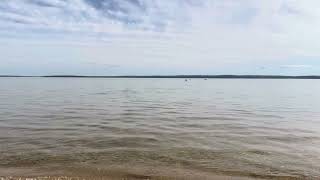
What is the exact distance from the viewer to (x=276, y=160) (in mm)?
15906

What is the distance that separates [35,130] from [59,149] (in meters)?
5.96

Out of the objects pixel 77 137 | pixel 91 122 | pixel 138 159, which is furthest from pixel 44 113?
pixel 138 159

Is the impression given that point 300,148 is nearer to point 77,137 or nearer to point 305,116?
point 77,137

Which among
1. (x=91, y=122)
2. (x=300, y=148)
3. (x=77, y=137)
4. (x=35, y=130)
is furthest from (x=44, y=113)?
(x=300, y=148)

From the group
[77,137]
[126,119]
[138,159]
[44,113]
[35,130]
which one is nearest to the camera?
[138,159]

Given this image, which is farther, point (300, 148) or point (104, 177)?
point (300, 148)

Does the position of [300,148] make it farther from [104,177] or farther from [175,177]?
[104,177]

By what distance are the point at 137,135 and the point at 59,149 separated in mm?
5016

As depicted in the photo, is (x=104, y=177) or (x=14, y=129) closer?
(x=104, y=177)

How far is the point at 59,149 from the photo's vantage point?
17.3 meters

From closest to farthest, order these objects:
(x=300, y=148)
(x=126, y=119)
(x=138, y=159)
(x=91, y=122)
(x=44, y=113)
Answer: (x=138, y=159)
(x=300, y=148)
(x=91, y=122)
(x=126, y=119)
(x=44, y=113)

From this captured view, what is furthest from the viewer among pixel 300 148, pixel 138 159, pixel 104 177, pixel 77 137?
pixel 77 137

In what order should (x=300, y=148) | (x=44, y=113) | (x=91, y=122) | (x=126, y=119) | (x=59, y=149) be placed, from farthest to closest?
(x=44, y=113), (x=126, y=119), (x=91, y=122), (x=300, y=148), (x=59, y=149)

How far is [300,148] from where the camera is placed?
18.5 metres
